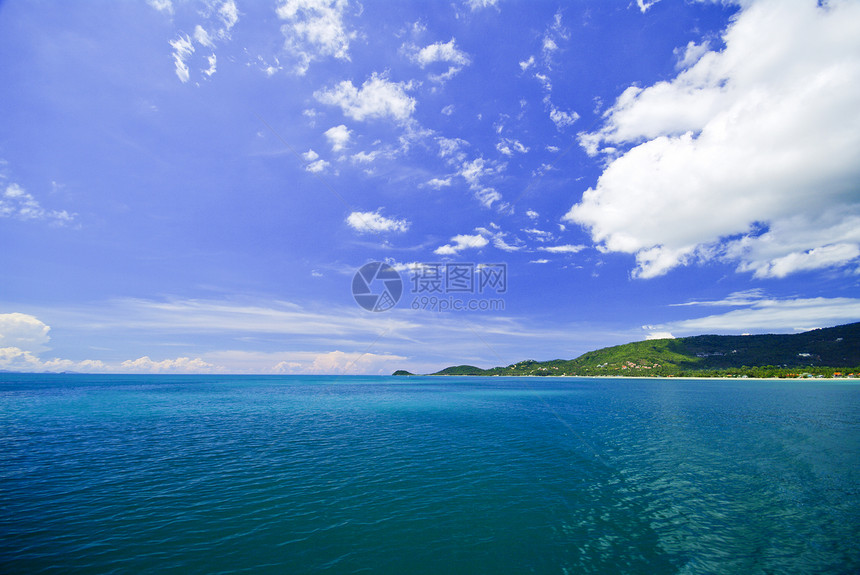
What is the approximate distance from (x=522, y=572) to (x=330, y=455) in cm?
1831

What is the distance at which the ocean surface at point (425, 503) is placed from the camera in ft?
38.2

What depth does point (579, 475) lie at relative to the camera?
21.2 meters

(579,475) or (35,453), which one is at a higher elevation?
(35,453)

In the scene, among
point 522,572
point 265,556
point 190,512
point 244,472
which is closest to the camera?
point 522,572

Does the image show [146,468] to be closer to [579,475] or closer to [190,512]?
[190,512]

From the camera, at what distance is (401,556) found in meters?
11.8

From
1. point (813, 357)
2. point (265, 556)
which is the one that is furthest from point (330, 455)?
point (813, 357)

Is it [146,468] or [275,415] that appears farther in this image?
[275,415]

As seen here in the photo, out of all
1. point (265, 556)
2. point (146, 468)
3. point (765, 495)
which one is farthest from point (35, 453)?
point (765, 495)

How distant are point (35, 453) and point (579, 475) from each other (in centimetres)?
4012

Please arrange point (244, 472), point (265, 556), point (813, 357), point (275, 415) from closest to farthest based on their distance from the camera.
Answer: point (265, 556), point (244, 472), point (275, 415), point (813, 357)

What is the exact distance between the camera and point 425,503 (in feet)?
54.3

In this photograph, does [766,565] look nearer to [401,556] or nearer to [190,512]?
[401,556]

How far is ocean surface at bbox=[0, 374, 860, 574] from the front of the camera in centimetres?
1165
